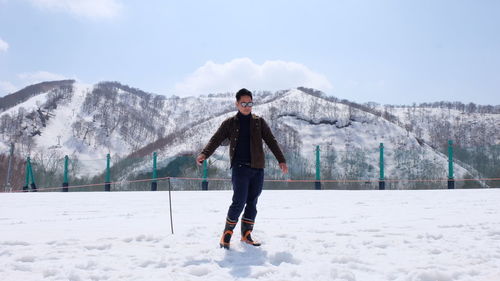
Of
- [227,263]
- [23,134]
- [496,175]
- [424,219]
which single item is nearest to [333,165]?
[496,175]

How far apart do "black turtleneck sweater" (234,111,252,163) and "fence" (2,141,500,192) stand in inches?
492

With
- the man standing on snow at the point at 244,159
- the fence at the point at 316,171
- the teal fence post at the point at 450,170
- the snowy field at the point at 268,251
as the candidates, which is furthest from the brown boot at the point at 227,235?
the teal fence post at the point at 450,170

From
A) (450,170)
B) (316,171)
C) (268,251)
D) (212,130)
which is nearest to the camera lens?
(268,251)

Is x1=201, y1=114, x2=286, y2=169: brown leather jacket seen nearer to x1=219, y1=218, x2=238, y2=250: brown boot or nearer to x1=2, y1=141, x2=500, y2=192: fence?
x1=219, y1=218, x2=238, y2=250: brown boot

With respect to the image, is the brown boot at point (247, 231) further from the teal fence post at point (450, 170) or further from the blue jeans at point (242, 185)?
the teal fence post at point (450, 170)

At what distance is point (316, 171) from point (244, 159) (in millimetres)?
13509

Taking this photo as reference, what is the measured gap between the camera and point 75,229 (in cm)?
525

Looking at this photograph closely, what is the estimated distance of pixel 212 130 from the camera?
38531 millimetres

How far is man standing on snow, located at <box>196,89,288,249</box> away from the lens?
12.6 feet

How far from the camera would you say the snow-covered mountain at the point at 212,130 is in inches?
848

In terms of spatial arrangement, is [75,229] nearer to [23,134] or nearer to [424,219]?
[424,219]

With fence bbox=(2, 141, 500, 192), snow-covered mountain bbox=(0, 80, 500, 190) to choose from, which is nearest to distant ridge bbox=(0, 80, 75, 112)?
snow-covered mountain bbox=(0, 80, 500, 190)

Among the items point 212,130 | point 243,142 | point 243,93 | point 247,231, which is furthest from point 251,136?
point 212,130

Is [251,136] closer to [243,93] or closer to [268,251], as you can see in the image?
[243,93]
